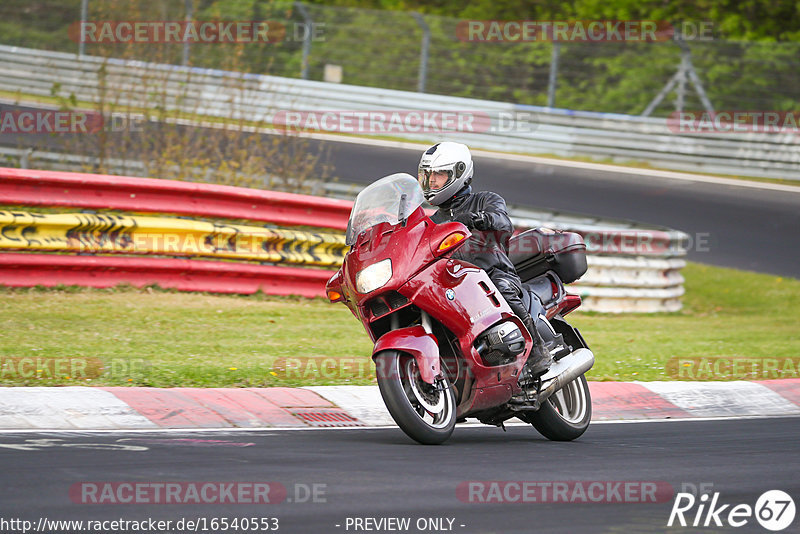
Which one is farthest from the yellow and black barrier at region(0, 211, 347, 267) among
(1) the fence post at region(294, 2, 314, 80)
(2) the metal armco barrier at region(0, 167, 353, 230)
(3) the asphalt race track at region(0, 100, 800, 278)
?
A: (1) the fence post at region(294, 2, 314, 80)

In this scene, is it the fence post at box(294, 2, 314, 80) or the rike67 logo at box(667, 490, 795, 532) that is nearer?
the rike67 logo at box(667, 490, 795, 532)

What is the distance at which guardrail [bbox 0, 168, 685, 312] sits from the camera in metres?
10.8

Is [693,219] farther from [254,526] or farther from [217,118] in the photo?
[254,526]

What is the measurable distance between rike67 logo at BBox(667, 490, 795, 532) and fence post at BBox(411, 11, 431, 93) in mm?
19725

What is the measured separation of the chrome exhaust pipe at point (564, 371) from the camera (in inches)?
268

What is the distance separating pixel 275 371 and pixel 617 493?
379cm

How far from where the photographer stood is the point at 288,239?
12.1 meters

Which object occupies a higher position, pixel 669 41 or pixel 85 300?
pixel 669 41

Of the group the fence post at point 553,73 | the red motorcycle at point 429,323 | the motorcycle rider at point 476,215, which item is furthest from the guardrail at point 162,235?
the fence post at point 553,73

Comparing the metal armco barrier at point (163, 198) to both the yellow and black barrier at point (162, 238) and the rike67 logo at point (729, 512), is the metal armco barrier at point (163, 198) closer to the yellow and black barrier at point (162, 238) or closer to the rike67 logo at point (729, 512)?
the yellow and black barrier at point (162, 238)

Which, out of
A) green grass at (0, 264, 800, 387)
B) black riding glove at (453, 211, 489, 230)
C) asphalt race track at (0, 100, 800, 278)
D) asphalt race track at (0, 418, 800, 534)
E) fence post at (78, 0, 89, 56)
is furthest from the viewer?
fence post at (78, 0, 89, 56)

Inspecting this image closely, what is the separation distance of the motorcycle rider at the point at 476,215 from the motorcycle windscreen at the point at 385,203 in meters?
0.25

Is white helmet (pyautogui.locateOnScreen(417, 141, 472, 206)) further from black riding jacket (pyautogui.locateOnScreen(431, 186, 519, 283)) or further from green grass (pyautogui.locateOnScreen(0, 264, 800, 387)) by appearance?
green grass (pyautogui.locateOnScreen(0, 264, 800, 387))

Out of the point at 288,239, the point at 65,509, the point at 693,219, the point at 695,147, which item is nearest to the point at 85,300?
the point at 288,239
